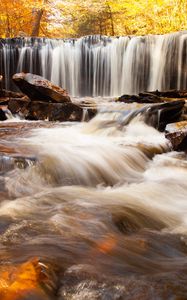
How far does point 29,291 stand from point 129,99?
9.30 m

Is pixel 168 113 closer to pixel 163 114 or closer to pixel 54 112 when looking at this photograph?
pixel 163 114

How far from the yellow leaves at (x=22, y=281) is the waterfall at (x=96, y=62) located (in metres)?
12.4

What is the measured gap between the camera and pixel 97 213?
363cm

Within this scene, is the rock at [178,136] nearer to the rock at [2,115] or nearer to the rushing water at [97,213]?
the rushing water at [97,213]

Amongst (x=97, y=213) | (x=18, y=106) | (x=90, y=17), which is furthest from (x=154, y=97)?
(x=90, y=17)

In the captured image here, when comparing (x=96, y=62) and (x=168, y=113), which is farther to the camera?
(x=96, y=62)

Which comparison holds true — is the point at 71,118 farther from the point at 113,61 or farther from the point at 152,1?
the point at 152,1

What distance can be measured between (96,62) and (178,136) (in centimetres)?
905

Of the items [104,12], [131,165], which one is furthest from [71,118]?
[104,12]

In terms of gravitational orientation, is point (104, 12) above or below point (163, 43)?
above

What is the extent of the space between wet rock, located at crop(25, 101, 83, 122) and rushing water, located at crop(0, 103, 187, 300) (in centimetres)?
192

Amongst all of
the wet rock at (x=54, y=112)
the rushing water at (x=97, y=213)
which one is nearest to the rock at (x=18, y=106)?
the wet rock at (x=54, y=112)

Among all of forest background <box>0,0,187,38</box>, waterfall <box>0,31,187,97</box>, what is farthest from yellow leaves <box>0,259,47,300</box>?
A: forest background <box>0,0,187,38</box>

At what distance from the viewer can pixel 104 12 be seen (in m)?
22.5
